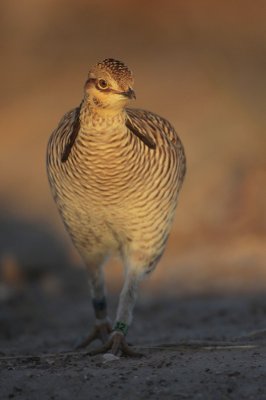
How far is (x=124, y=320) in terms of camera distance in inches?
307

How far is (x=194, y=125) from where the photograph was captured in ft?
58.4

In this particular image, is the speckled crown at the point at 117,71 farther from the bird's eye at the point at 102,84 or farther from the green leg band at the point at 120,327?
the green leg band at the point at 120,327

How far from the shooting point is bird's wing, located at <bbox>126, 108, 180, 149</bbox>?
7.67m

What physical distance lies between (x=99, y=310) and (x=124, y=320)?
2.98 feet

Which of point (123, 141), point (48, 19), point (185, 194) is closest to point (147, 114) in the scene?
point (123, 141)

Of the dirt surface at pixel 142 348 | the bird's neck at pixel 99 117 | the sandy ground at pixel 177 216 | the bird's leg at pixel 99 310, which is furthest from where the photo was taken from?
the bird's leg at pixel 99 310

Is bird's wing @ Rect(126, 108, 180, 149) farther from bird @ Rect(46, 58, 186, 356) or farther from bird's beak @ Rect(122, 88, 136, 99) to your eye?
bird's beak @ Rect(122, 88, 136, 99)

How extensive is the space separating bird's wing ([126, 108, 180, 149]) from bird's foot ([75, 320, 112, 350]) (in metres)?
1.46

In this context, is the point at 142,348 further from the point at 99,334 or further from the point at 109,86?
the point at 109,86

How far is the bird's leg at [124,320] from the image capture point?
7629mm

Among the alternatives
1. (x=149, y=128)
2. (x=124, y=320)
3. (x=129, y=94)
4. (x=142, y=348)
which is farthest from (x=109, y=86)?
(x=142, y=348)

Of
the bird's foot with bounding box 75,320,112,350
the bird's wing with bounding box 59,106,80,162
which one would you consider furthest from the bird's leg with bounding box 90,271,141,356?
the bird's wing with bounding box 59,106,80,162

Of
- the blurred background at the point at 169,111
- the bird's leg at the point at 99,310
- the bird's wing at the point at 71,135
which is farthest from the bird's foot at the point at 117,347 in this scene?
the blurred background at the point at 169,111

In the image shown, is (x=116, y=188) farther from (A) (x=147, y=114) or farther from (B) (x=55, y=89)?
(B) (x=55, y=89)
